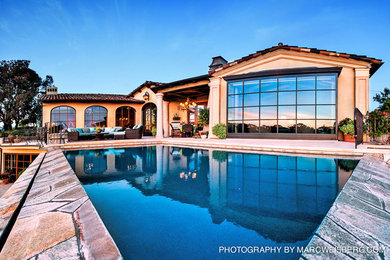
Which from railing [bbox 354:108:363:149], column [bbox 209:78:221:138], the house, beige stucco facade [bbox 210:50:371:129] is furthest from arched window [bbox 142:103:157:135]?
railing [bbox 354:108:363:149]

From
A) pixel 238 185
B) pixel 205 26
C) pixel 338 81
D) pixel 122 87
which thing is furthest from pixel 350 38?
pixel 122 87

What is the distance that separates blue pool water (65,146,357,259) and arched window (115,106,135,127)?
41.1 feet

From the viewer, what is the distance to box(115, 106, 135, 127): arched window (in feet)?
49.7

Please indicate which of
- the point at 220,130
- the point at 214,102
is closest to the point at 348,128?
the point at 220,130

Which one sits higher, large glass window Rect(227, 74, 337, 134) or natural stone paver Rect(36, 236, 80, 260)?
large glass window Rect(227, 74, 337, 134)

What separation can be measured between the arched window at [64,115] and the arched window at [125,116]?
10.5 feet

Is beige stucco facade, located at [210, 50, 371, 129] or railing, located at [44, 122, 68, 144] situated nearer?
beige stucco facade, located at [210, 50, 371, 129]

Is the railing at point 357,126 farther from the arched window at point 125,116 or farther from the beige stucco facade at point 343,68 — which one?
the arched window at point 125,116

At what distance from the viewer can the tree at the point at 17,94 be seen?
20.5 m

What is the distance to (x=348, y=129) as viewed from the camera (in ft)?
23.8

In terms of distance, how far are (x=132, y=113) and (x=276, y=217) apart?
602 inches

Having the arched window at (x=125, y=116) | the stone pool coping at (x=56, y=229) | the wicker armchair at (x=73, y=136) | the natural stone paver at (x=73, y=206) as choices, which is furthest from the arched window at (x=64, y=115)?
the natural stone paver at (x=73, y=206)

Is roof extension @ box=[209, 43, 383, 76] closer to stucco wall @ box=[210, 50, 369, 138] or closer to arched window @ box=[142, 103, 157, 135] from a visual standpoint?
stucco wall @ box=[210, 50, 369, 138]

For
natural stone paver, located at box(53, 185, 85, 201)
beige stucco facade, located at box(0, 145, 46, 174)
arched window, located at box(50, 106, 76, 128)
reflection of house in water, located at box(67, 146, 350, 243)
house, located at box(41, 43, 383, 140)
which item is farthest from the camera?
arched window, located at box(50, 106, 76, 128)
